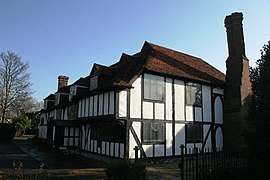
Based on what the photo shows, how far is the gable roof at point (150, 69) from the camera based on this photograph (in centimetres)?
1572

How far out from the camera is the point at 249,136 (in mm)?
9234

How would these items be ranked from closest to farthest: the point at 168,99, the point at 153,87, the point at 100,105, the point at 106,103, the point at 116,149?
the point at 116,149, the point at 106,103, the point at 153,87, the point at 168,99, the point at 100,105

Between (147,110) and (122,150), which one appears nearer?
(122,150)

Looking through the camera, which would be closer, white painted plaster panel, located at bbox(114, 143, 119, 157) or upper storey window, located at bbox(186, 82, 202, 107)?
white painted plaster panel, located at bbox(114, 143, 119, 157)

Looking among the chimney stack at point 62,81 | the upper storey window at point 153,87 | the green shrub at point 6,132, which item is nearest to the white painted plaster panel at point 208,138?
the upper storey window at point 153,87

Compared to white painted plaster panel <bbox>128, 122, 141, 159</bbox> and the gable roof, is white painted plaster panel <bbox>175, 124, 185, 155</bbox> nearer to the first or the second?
white painted plaster panel <bbox>128, 122, 141, 159</bbox>

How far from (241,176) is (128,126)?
712 centimetres

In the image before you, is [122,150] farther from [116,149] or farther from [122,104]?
[122,104]

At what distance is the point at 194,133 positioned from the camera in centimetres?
1781

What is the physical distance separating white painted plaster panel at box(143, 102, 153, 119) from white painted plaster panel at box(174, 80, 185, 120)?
215cm

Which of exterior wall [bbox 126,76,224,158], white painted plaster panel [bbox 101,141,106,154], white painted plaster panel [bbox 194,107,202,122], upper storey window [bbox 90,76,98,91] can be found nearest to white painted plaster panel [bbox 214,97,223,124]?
exterior wall [bbox 126,76,224,158]

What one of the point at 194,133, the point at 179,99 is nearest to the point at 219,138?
the point at 194,133

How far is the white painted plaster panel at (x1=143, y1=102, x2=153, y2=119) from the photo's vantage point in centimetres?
1545

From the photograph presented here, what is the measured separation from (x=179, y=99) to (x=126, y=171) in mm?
10213
